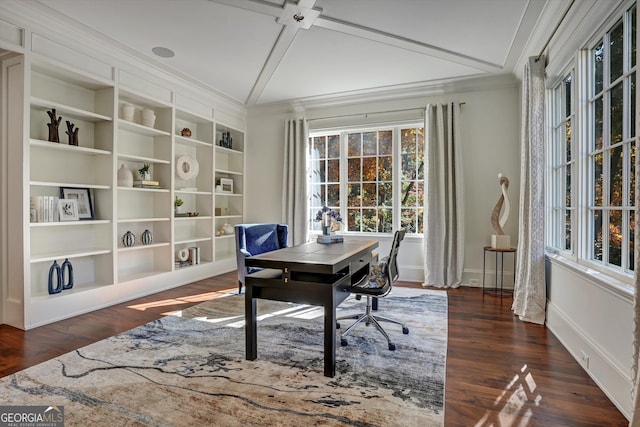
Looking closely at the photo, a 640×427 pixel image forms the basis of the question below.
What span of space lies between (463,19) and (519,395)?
3.11m

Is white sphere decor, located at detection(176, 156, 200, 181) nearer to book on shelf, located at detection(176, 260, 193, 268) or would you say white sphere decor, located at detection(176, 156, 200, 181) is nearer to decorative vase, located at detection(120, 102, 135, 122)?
decorative vase, located at detection(120, 102, 135, 122)

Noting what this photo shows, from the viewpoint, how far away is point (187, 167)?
5094mm

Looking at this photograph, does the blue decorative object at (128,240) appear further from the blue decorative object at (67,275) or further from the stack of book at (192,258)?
the stack of book at (192,258)

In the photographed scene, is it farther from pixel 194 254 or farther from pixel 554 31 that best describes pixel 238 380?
pixel 554 31

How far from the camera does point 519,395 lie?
2.01m

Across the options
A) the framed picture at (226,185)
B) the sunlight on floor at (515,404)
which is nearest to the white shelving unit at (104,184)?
the framed picture at (226,185)

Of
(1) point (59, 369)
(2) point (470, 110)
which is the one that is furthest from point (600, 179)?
(1) point (59, 369)

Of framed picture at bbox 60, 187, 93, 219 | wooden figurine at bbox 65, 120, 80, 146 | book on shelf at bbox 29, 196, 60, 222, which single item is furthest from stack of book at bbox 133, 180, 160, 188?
book on shelf at bbox 29, 196, 60, 222

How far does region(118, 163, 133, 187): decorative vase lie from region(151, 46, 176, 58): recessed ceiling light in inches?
54.7

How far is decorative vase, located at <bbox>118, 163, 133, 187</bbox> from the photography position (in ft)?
13.4

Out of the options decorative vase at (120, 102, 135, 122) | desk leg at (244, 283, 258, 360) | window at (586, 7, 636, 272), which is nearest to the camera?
window at (586, 7, 636, 272)

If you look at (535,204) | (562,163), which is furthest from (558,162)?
(535,204)

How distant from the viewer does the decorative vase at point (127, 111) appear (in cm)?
408

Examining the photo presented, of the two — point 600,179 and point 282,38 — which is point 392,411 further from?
point 282,38
